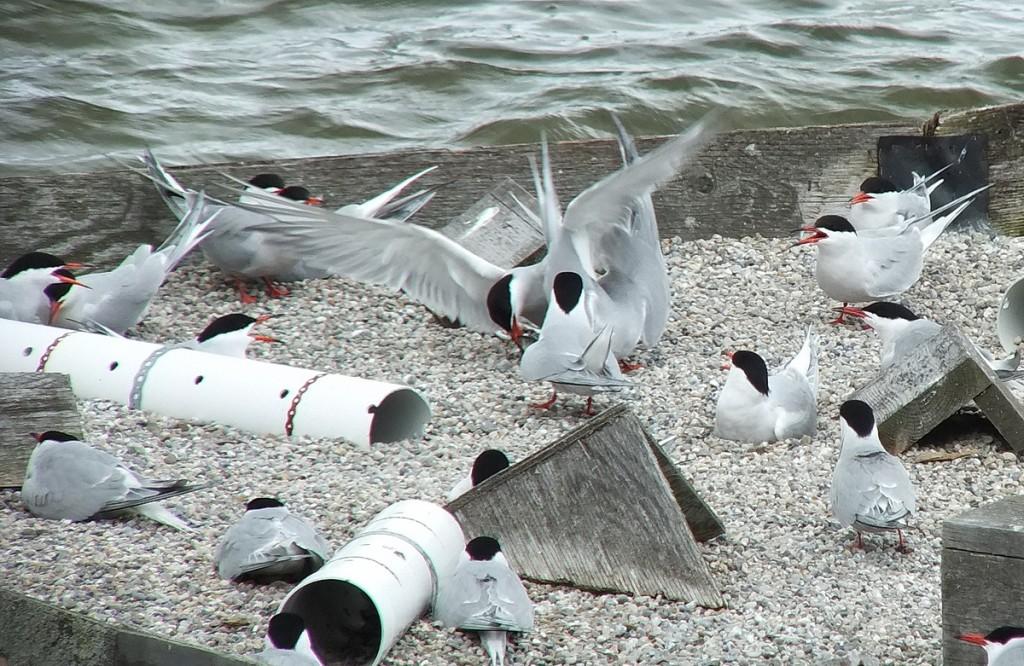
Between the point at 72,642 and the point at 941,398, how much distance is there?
2657 millimetres

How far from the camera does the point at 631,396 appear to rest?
4.61m

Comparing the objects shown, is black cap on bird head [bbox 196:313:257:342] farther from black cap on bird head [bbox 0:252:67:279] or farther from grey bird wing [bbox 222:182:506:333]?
black cap on bird head [bbox 0:252:67:279]

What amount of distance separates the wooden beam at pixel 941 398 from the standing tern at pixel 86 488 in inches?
79.2

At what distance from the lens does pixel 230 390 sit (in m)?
4.21

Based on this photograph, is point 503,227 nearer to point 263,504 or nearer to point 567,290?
point 567,290

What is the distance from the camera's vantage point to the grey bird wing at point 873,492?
3.29 metres

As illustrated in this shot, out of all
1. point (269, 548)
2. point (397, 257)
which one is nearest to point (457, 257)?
point (397, 257)

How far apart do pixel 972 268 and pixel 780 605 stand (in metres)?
2.89

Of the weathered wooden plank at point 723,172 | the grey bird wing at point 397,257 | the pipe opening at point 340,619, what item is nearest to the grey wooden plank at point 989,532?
the pipe opening at point 340,619

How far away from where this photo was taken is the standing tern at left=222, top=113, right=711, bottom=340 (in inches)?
199

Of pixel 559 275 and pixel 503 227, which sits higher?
pixel 559 275

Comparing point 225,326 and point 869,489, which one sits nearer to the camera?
point 869,489

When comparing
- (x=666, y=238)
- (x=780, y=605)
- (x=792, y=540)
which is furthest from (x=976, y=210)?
(x=780, y=605)

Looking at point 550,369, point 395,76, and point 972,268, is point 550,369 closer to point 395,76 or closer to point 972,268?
point 972,268
